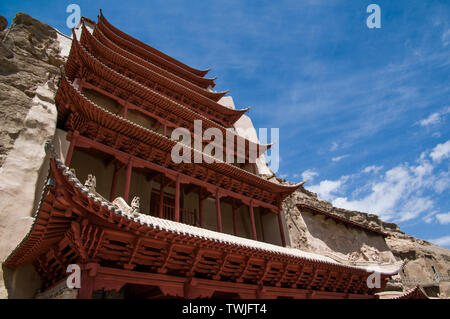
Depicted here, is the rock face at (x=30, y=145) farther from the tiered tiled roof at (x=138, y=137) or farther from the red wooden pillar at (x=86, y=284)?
the tiered tiled roof at (x=138, y=137)

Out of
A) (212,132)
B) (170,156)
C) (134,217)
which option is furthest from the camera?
(212,132)

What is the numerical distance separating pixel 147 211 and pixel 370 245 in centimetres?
1523

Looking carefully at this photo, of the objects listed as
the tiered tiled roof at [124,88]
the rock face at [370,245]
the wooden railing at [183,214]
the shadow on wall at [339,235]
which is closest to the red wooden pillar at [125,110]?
the tiered tiled roof at [124,88]

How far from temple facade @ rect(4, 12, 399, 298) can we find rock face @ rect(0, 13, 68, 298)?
1.79 ft

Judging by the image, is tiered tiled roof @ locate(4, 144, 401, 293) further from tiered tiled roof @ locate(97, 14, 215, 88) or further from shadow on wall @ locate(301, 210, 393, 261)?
tiered tiled roof @ locate(97, 14, 215, 88)

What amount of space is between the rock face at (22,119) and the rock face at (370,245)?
1116 cm

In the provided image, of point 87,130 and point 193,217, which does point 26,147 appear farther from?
point 193,217

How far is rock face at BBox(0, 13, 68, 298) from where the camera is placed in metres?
6.55

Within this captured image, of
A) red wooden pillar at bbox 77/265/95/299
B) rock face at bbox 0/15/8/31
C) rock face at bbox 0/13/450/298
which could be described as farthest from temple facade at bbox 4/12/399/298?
rock face at bbox 0/15/8/31

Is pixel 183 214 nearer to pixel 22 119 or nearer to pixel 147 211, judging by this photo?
pixel 147 211
